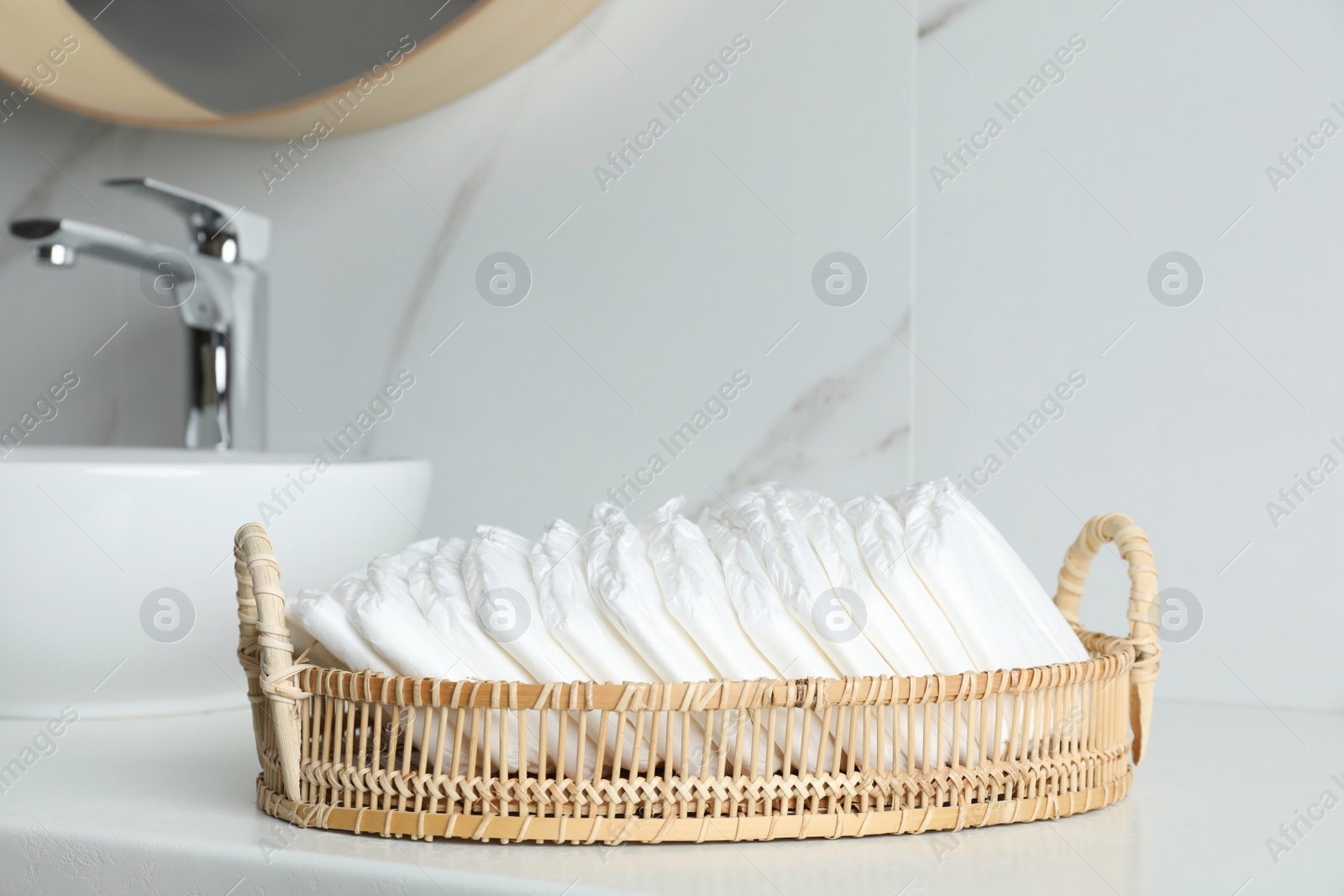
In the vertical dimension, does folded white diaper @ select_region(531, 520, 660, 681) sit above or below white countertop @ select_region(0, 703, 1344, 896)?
above

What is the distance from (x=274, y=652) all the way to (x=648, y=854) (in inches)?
6.8

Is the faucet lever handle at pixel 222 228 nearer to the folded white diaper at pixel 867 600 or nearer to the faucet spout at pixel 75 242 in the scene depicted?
→ the faucet spout at pixel 75 242

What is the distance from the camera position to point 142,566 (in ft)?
2.30

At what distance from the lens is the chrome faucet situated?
0.99 m

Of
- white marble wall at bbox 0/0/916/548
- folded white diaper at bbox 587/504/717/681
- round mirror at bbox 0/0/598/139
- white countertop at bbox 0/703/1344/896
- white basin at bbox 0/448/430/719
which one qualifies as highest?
round mirror at bbox 0/0/598/139

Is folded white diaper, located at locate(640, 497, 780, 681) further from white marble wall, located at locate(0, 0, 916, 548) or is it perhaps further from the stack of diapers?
white marble wall, located at locate(0, 0, 916, 548)

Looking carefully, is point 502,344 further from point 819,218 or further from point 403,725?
point 403,725

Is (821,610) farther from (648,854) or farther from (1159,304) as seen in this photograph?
(1159,304)

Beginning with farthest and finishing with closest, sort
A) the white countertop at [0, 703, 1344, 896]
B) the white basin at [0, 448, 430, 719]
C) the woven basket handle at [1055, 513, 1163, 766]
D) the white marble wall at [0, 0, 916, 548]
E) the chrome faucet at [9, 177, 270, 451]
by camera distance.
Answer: the chrome faucet at [9, 177, 270, 451] → the white marble wall at [0, 0, 916, 548] → the white basin at [0, 448, 430, 719] → the woven basket handle at [1055, 513, 1163, 766] → the white countertop at [0, 703, 1344, 896]

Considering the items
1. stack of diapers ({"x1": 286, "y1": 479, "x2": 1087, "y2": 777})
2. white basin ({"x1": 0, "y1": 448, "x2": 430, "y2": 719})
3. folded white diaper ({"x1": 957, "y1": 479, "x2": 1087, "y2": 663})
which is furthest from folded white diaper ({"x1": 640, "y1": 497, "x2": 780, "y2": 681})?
white basin ({"x1": 0, "y1": 448, "x2": 430, "y2": 719})

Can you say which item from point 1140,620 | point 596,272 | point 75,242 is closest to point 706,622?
point 1140,620

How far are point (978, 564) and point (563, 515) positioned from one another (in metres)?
0.56

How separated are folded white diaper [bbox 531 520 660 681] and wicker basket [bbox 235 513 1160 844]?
2cm

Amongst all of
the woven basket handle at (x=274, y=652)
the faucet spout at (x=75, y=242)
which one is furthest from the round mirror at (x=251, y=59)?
the woven basket handle at (x=274, y=652)
